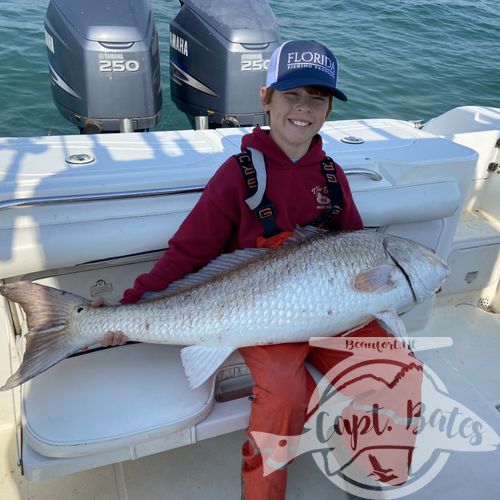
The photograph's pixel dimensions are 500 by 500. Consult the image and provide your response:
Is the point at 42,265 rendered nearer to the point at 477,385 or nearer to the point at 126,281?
the point at 126,281

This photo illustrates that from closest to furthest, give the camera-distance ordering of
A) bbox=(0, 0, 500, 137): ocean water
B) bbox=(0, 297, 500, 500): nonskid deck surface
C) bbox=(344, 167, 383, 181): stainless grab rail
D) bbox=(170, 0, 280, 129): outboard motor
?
bbox=(0, 297, 500, 500): nonskid deck surface → bbox=(344, 167, 383, 181): stainless grab rail → bbox=(170, 0, 280, 129): outboard motor → bbox=(0, 0, 500, 137): ocean water

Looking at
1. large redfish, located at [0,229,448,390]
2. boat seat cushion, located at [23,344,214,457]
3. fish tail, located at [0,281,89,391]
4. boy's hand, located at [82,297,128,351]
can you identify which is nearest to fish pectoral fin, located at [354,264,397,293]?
large redfish, located at [0,229,448,390]

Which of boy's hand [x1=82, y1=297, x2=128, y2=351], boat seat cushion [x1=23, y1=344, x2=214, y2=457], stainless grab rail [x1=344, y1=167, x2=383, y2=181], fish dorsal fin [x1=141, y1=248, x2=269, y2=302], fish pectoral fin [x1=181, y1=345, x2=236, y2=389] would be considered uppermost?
stainless grab rail [x1=344, y1=167, x2=383, y2=181]

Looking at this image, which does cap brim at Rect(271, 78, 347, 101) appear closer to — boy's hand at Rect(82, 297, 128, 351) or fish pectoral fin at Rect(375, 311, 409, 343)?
fish pectoral fin at Rect(375, 311, 409, 343)

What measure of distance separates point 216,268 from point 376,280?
690 millimetres

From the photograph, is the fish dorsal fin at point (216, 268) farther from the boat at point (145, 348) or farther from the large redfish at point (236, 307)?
the boat at point (145, 348)

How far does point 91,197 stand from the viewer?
200 centimetres

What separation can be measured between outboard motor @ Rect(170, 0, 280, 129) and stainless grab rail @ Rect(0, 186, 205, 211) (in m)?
1.67

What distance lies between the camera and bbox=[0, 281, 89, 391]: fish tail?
Answer: 185 cm

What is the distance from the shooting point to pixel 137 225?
2066mm

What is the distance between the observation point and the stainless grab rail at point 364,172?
2.44m

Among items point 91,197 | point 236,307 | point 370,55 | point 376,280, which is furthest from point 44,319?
point 370,55

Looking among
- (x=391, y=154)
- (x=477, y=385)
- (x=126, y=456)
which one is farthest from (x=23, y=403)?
(x=477, y=385)

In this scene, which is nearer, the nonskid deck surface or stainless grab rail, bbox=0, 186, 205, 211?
stainless grab rail, bbox=0, 186, 205, 211
